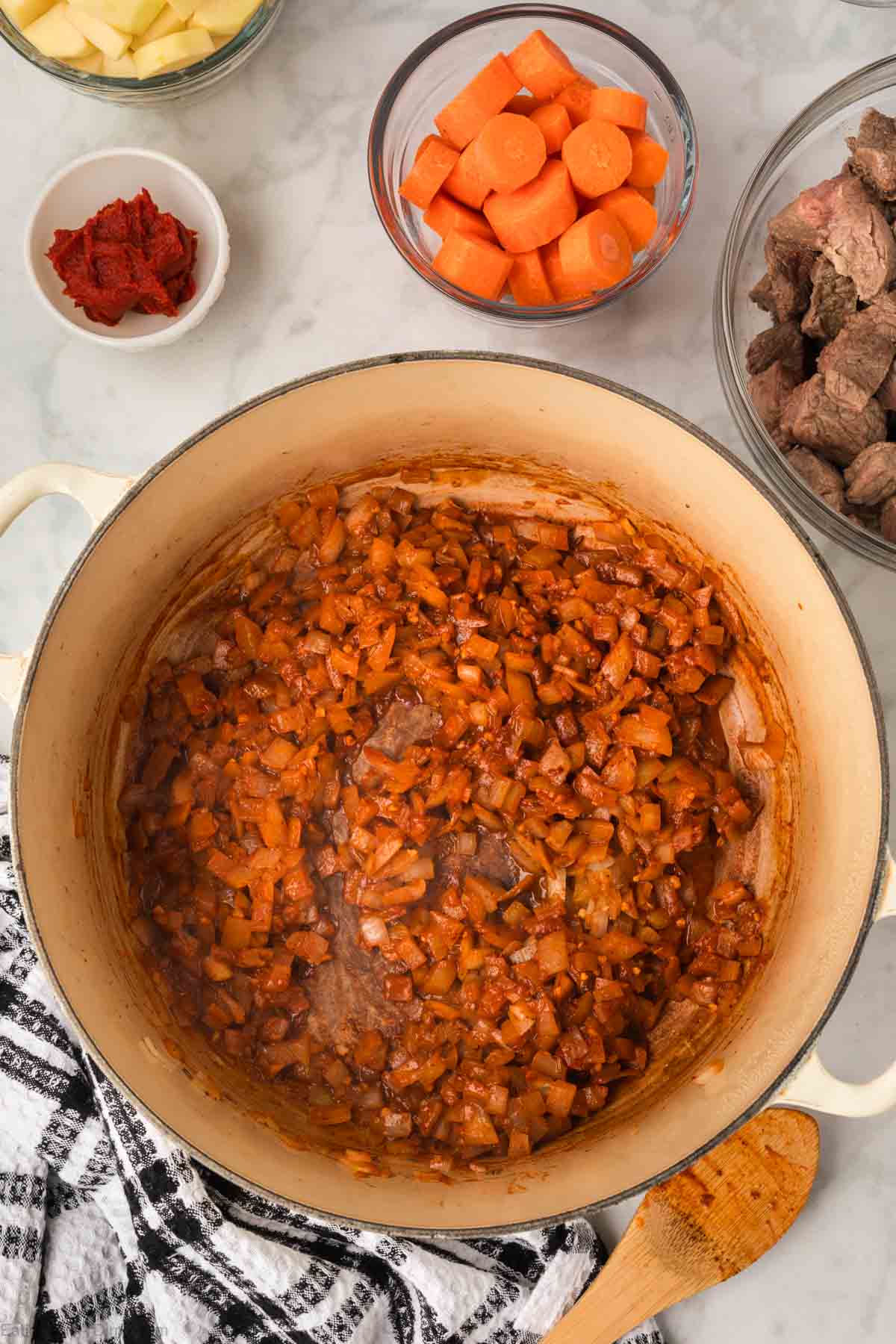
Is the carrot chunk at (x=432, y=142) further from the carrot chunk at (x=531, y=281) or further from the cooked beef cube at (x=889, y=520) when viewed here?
the cooked beef cube at (x=889, y=520)

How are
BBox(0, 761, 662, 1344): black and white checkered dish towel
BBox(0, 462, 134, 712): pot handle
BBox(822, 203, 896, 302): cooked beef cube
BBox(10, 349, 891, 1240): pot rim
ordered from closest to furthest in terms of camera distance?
BBox(10, 349, 891, 1240): pot rim
BBox(0, 462, 134, 712): pot handle
BBox(822, 203, 896, 302): cooked beef cube
BBox(0, 761, 662, 1344): black and white checkered dish towel

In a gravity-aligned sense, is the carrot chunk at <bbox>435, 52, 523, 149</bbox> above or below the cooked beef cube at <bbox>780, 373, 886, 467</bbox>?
above

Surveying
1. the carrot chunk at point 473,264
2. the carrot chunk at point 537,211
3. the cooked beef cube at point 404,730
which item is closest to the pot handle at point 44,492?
the cooked beef cube at point 404,730

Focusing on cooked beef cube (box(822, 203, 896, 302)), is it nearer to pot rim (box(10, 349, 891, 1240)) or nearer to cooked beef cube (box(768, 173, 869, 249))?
cooked beef cube (box(768, 173, 869, 249))

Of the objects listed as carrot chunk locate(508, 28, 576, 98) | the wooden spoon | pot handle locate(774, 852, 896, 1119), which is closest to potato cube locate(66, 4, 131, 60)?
carrot chunk locate(508, 28, 576, 98)

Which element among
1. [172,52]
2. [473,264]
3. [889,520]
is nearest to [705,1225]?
[889,520]

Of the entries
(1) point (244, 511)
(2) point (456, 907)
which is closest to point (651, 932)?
(2) point (456, 907)

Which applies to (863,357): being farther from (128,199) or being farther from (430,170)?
(128,199)
